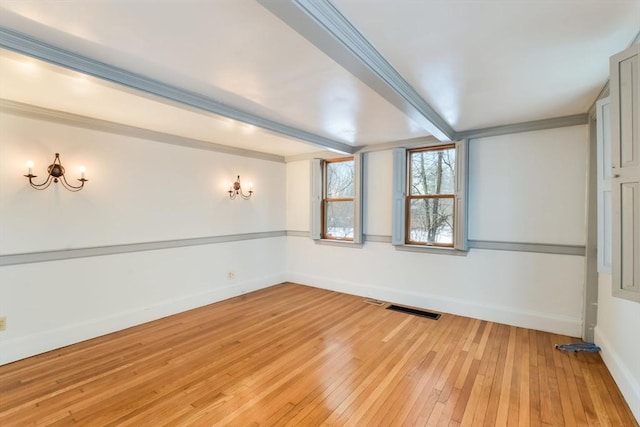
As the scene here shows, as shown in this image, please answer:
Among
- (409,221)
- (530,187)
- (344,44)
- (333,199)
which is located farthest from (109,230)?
(530,187)

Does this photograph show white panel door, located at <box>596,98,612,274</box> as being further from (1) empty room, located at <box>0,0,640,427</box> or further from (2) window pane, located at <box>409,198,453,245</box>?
(2) window pane, located at <box>409,198,453,245</box>

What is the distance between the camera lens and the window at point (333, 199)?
5.26m

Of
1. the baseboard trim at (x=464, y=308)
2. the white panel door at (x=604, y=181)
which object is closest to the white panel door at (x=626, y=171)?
the white panel door at (x=604, y=181)

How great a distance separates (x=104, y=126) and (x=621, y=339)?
539 cm

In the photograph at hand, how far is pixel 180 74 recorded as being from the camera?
2311 mm

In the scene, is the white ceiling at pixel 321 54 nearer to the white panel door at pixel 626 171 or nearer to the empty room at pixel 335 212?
the empty room at pixel 335 212

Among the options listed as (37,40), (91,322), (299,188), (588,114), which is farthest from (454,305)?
(37,40)

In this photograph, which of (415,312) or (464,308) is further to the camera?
(415,312)

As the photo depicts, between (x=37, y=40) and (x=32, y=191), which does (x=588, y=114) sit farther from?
(x=32, y=191)

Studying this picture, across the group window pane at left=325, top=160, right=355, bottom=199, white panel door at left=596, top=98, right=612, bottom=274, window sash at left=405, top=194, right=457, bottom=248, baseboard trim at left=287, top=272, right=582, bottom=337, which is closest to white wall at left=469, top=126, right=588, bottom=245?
window sash at left=405, top=194, right=457, bottom=248

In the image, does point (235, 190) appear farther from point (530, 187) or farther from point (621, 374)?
point (621, 374)

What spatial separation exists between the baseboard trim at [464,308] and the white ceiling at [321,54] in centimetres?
234

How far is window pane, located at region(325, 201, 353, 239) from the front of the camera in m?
5.29

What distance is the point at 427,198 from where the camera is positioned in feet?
14.5
